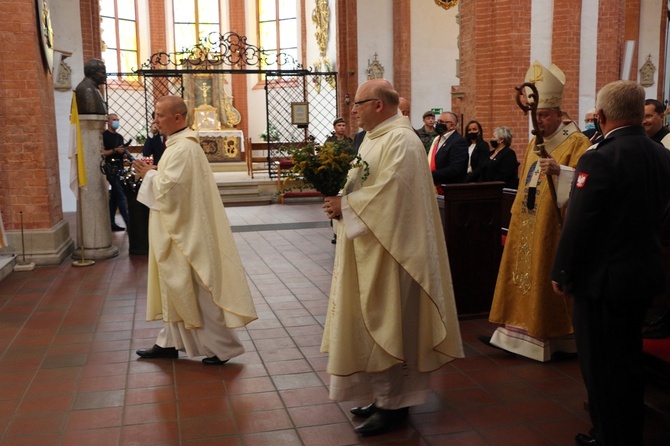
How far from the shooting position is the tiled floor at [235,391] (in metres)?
3.85

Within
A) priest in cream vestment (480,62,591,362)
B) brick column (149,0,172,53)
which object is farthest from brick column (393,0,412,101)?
priest in cream vestment (480,62,591,362)

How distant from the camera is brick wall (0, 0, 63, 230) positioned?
8570 millimetres

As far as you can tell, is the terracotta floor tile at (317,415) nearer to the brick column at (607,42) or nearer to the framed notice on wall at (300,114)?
the brick column at (607,42)

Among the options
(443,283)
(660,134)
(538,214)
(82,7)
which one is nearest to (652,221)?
(443,283)

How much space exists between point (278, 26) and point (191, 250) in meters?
23.1

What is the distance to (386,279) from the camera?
3.72m

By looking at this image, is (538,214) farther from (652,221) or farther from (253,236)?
(253,236)

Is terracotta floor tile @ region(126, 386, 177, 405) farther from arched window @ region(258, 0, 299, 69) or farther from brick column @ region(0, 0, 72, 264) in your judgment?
arched window @ region(258, 0, 299, 69)

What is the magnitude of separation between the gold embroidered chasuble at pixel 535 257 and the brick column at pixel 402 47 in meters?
13.3

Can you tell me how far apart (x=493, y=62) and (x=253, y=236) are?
4573 mm

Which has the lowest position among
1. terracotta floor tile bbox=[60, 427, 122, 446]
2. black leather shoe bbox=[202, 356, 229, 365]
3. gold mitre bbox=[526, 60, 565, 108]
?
terracotta floor tile bbox=[60, 427, 122, 446]

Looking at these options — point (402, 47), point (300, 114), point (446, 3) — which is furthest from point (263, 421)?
point (446, 3)

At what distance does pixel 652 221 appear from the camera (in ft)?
10.4

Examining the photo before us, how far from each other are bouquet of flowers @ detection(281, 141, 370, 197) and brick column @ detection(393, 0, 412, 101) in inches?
572
